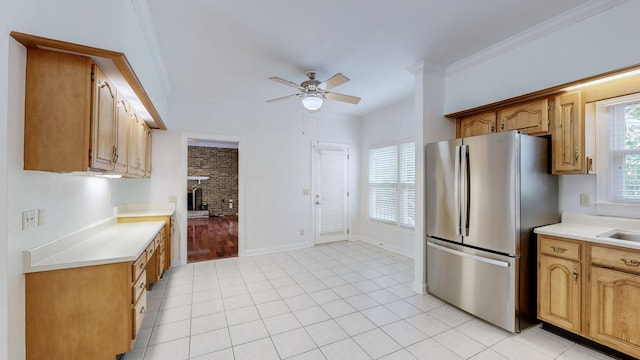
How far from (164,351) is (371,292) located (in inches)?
84.6

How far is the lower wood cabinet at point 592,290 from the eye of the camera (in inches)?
71.7

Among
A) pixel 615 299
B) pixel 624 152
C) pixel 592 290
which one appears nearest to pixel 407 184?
pixel 624 152

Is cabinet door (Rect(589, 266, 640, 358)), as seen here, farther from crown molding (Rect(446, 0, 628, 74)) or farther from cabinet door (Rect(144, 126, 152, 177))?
cabinet door (Rect(144, 126, 152, 177))

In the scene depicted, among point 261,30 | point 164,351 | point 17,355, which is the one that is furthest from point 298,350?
point 261,30

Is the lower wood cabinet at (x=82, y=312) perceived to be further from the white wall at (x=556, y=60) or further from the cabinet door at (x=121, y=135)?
the white wall at (x=556, y=60)

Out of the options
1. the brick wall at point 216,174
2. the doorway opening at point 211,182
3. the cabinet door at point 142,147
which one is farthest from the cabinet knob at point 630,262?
the brick wall at point 216,174

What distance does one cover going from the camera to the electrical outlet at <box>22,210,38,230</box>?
161 cm

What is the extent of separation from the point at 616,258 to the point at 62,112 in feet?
12.9

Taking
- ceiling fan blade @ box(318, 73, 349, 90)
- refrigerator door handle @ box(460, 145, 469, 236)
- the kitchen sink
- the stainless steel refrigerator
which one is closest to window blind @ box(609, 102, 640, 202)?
the kitchen sink

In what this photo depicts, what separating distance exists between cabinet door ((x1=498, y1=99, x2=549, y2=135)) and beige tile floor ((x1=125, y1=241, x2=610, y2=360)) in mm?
1846

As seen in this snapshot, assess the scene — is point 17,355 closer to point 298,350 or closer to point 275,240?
point 298,350

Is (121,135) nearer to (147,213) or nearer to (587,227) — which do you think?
(147,213)

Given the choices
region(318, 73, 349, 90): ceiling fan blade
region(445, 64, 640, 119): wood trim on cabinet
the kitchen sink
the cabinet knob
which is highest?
region(318, 73, 349, 90): ceiling fan blade

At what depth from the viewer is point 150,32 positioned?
2.42m
